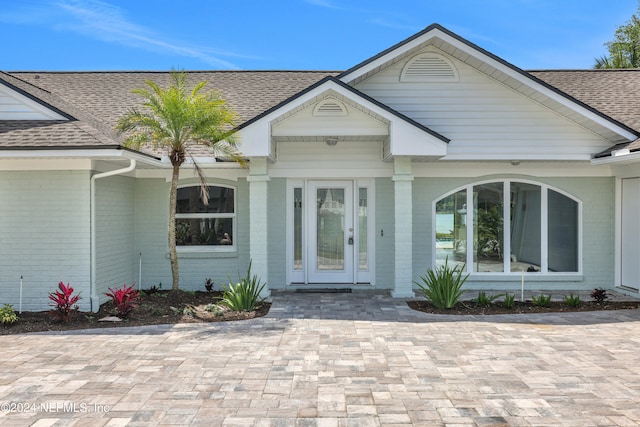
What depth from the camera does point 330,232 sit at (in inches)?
480

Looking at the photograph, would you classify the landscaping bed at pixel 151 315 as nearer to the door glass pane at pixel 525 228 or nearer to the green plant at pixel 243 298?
the green plant at pixel 243 298

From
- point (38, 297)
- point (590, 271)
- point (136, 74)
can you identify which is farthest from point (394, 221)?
point (136, 74)

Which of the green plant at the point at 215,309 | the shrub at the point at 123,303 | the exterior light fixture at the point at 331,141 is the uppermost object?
the exterior light fixture at the point at 331,141

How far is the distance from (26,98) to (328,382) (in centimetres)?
810

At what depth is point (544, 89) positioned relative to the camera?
10.9 metres

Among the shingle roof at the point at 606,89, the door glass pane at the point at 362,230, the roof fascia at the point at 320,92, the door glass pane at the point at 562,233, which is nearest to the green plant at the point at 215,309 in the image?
the roof fascia at the point at 320,92

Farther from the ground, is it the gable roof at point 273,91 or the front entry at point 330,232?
the gable roof at point 273,91

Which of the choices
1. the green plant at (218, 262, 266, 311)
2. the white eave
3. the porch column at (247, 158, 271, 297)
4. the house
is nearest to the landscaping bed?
the green plant at (218, 262, 266, 311)

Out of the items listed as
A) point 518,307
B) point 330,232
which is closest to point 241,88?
point 330,232

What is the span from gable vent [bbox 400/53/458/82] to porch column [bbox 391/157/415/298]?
2.05 meters

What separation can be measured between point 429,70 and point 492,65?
4.37 ft

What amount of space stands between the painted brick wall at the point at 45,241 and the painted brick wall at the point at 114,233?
0.38 m

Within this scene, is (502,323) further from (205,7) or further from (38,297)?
(205,7)

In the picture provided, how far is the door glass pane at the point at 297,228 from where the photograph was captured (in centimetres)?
1216
